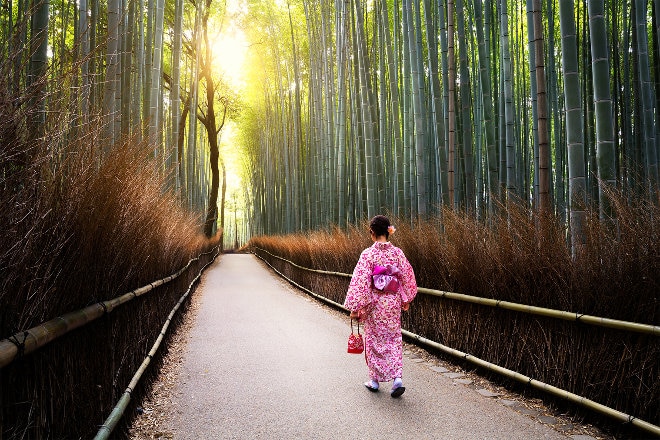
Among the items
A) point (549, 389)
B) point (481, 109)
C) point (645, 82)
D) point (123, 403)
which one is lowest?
point (549, 389)

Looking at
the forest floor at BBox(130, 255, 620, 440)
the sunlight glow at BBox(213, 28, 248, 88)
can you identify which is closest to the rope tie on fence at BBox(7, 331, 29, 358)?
the forest floor at BBox(130, 255, 620, 440)

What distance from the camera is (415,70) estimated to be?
21.0 feet

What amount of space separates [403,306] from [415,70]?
3.57m

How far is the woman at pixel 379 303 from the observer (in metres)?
3.55

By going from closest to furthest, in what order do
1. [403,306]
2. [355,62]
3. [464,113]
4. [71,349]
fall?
Answer: 1. [71,349]
2. [403,306]
3. [464,113]
4. [355,62]

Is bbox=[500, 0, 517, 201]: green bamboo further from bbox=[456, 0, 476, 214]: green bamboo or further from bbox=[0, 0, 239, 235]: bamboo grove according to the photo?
bbox=[0, 0, 239, 235]: bamboo grove

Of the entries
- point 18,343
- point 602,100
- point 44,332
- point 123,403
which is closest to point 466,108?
point 602,100

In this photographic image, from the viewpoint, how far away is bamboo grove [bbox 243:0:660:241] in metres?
3.61

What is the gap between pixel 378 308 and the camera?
3.62 metres

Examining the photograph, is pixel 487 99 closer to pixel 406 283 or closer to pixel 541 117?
pixel 541 117

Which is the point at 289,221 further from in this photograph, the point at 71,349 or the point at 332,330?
the point at 71,349

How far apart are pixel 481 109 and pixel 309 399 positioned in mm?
6745

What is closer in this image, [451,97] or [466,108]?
[451,97]

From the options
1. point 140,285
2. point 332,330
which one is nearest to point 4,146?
point 140,285
